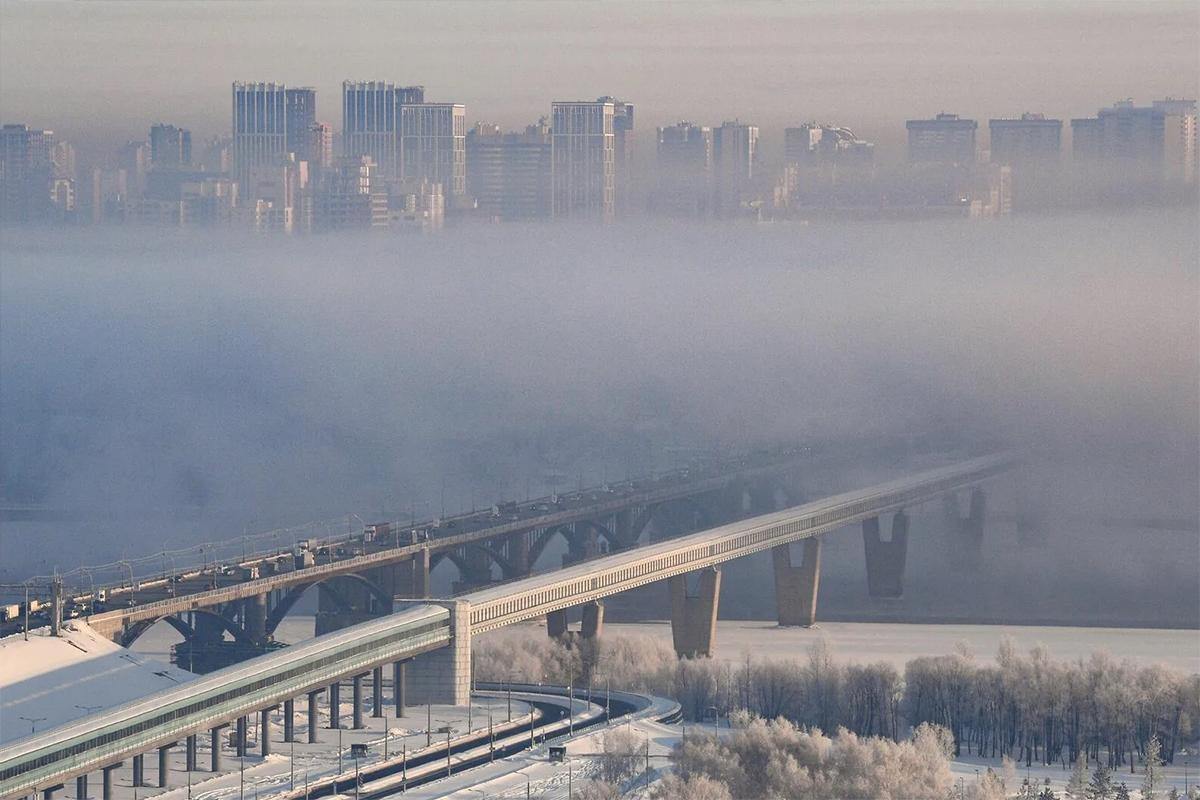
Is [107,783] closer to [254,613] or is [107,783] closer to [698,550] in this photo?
[254,613]

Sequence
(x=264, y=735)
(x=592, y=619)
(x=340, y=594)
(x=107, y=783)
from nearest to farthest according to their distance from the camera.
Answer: (x=107, y=783), (x=264, y=735), (x=592, y=619), (x=340, y=594)

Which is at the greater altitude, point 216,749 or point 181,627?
point 181,627

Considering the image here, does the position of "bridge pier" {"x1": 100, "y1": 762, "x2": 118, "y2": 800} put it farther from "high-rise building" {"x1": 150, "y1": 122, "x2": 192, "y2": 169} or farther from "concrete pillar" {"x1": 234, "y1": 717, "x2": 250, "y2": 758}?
"high-rise building" {"x1": 150, "y1": 122, "x2": 192, "y2": 169}

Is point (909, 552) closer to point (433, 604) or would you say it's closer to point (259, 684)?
point (433, 604)

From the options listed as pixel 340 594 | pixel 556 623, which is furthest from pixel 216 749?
pixel 340 594

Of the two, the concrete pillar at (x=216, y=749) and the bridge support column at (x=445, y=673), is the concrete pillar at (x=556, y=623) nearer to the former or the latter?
the bridge support column at (x=445, y=673)

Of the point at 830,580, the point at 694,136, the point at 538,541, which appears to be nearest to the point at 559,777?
the point at 538,541

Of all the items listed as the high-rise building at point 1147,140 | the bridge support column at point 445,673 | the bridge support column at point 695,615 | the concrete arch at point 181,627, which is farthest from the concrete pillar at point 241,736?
the high-rise building at point 1147,140
